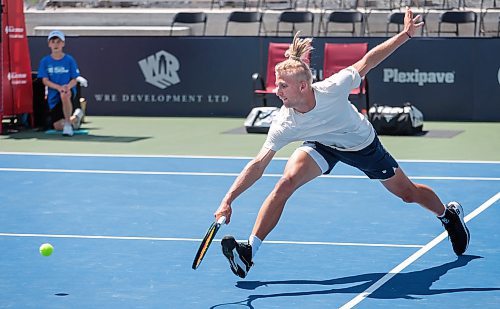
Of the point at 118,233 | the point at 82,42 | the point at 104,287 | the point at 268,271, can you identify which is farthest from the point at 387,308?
the point at 82,42

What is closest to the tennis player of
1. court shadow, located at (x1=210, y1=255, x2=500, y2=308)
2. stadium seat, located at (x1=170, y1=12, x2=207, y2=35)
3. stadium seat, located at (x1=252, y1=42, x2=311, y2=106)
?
court shadow, located at (x1=210, y1=255, x2=500, y2=308)

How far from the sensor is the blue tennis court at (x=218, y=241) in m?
6.79

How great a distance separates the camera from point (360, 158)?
7398mm

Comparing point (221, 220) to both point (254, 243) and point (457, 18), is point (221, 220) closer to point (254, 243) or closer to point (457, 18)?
point (254, 243)

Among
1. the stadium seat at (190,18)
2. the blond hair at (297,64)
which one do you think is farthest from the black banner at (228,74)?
the blond hair at (297,64)

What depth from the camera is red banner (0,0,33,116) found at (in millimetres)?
17422

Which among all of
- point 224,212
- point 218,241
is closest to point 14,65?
point 218,241

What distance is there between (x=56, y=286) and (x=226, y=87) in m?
13.0

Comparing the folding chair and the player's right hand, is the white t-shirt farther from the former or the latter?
the folding chair

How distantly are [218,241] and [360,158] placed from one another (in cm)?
175

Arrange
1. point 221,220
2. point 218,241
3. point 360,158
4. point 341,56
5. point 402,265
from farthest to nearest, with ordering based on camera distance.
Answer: point 341,56, point 218,241, point 402,265, point 360,158, point 221,220

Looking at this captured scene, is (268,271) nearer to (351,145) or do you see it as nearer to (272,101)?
(351,145)

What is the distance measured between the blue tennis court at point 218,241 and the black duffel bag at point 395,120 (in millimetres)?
3716

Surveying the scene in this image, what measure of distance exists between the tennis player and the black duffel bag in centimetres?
926
